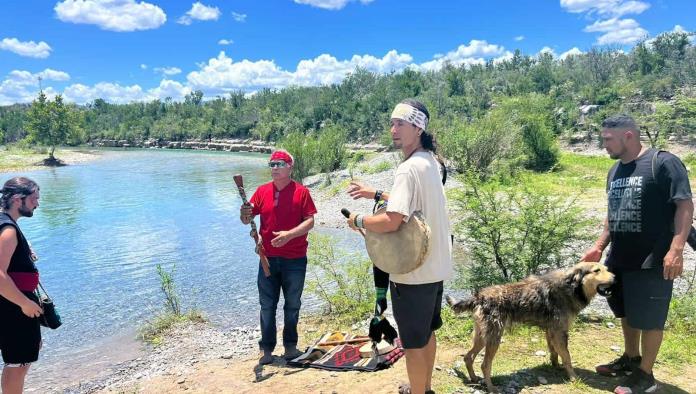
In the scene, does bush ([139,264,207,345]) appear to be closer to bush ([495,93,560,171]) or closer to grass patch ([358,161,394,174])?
grass patch ([358,161,394,174])

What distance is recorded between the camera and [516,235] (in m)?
6.54

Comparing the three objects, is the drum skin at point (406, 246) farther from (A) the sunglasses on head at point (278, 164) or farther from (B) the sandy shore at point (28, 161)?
(B) the sandy shore at point (28, 161)

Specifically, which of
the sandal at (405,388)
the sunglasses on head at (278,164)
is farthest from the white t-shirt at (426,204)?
the sunglasses on head at (278,164)

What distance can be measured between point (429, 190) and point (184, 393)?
141 inches

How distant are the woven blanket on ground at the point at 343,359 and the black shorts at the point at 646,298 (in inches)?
86.1

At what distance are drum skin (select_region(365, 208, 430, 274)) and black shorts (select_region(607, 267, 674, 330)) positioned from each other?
77.2 inches

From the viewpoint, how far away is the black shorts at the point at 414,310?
130 inches

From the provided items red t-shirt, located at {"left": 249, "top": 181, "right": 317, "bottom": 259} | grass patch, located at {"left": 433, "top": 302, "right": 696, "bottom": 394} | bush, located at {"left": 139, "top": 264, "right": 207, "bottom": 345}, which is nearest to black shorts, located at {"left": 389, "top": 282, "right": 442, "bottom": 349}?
grass patch, located at {"left": 433, "top": 302, "right": 696, "bottom": 394}

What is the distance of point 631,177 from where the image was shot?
3844 mm

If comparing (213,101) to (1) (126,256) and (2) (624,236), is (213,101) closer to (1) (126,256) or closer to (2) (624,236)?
(1) (126,256)

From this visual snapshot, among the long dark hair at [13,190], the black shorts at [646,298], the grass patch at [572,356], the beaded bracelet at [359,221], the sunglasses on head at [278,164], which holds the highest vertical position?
the sunglasses on head at [278,164]

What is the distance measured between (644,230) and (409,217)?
2018 millimetres

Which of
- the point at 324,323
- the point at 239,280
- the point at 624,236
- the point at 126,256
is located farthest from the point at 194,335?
the point at 126,256

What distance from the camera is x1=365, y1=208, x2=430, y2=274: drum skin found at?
3146 mm
